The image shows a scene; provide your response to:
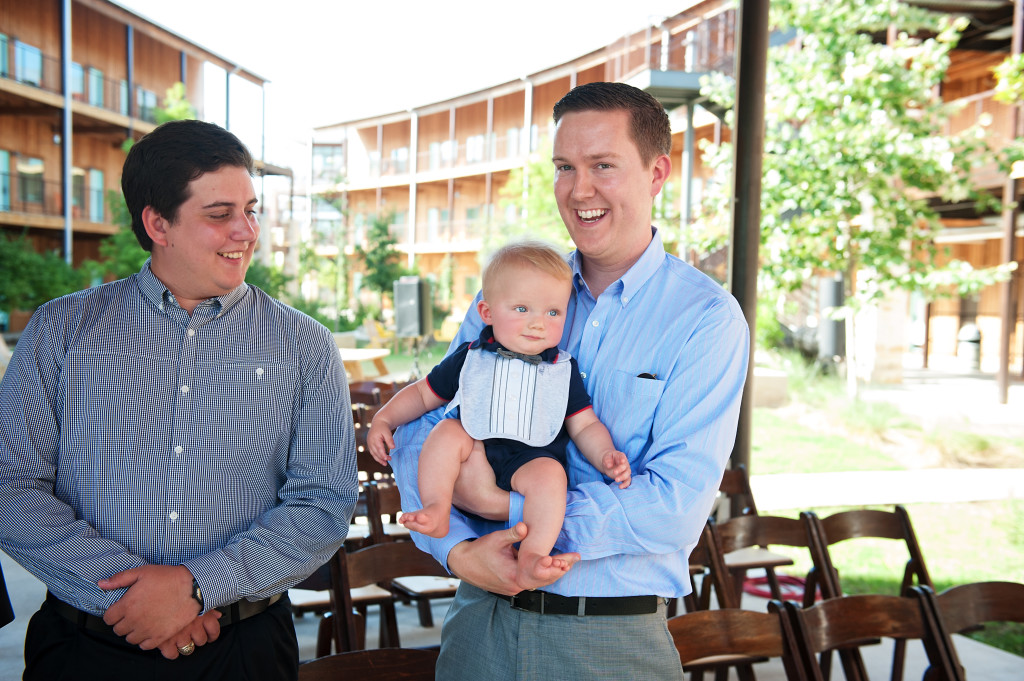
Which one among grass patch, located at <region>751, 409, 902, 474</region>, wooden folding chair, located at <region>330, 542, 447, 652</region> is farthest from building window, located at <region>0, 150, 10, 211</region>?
wooden folding chair, located at <region>330, 542, 447, 652</region>

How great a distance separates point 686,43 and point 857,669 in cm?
1193

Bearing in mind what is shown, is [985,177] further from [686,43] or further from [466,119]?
[466,119]

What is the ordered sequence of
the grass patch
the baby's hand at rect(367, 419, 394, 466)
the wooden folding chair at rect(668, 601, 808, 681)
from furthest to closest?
the grass patch → the wooden folding chair at rect(668, 601, 808, 681) → the baby's hand at rect(367, 419, 394, 466)

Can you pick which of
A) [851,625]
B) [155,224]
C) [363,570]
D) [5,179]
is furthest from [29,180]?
[851,625]

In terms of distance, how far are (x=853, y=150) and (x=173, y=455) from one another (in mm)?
9322

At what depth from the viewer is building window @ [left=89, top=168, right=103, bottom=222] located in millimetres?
22000

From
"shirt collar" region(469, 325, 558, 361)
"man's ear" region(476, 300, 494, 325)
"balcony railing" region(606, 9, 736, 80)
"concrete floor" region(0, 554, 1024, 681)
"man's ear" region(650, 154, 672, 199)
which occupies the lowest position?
"concrete floor" region(0, 554, 1024, 681)

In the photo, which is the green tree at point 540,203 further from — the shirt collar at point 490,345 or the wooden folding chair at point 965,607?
the shirt collar at point 490,345

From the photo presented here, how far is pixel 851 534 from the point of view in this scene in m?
3.67

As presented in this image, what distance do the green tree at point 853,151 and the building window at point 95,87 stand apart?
717 inches

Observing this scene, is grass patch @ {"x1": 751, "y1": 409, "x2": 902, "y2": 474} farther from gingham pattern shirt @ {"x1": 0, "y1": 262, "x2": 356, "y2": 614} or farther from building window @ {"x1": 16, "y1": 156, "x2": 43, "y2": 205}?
building window @ {"x1": 16, "y1": 156, "x2": 43, "y2": 205}

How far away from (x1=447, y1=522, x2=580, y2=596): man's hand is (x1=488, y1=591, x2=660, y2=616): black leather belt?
67 mm

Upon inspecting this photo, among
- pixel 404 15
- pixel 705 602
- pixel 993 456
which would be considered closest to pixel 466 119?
pixel 404 15

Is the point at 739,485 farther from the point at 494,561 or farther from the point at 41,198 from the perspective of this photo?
the point at 41,198
